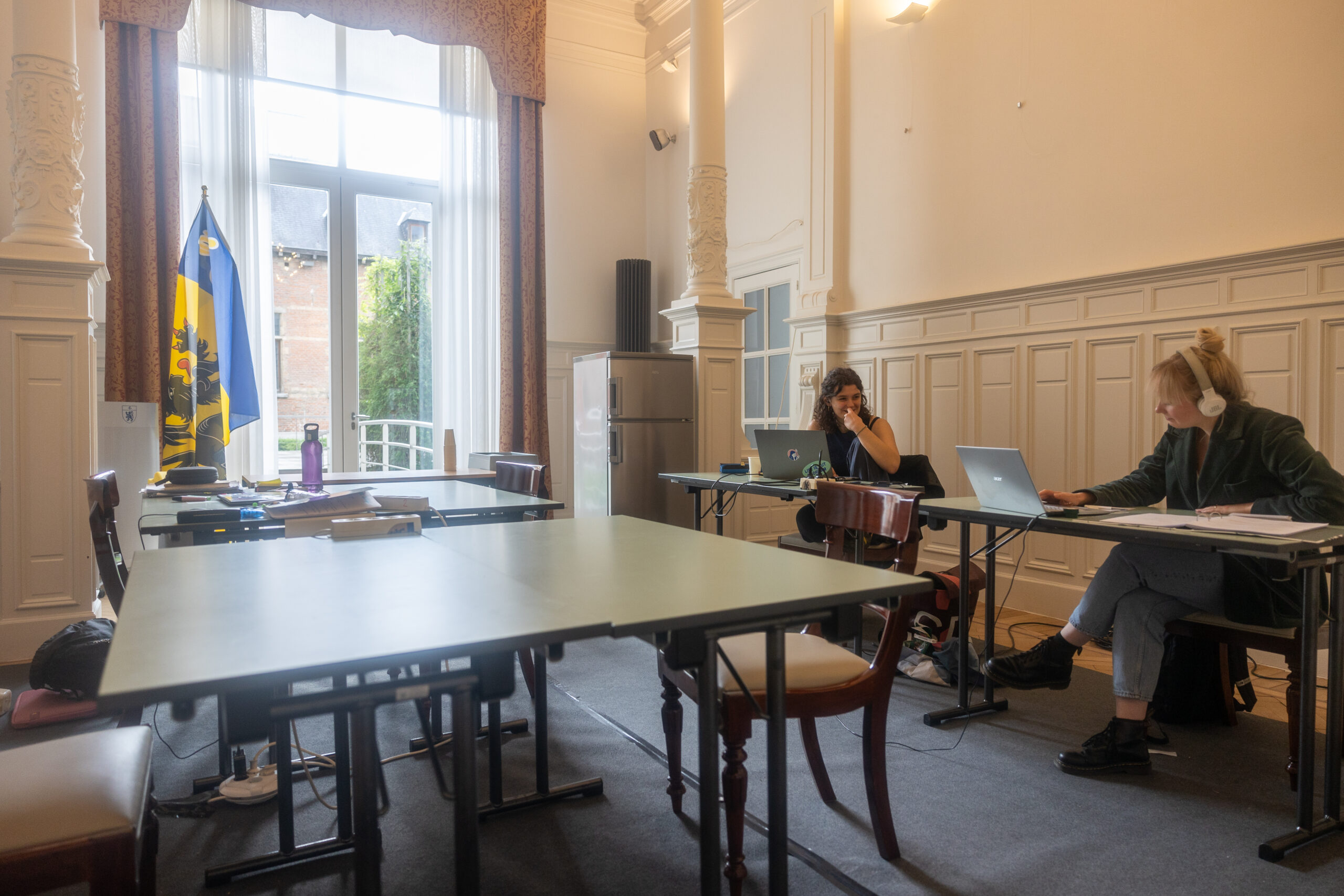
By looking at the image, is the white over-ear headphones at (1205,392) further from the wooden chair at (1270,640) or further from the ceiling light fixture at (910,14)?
the ceiling light fixture at (910,14)

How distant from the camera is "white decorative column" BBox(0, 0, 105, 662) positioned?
3.25m

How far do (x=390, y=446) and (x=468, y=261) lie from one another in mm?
1459

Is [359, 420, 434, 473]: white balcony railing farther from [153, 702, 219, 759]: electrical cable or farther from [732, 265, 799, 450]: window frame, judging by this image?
[153, 702, 219, 759]: electrical cable

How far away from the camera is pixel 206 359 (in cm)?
450

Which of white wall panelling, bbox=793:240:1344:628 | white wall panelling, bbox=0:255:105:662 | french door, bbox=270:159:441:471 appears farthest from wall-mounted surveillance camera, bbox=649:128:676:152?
white wall panelling, bbox=0:255:105:662

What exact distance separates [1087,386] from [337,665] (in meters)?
3.56

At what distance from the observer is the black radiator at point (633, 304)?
637cm

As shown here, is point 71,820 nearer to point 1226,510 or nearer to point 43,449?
point 1226,510

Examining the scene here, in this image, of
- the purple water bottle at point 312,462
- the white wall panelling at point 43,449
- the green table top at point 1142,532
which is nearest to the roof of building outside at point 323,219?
the white wall panelling at point 43,449

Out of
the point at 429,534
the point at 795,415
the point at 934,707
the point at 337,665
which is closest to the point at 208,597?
the point at 337,665

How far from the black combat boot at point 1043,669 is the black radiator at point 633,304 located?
4.42 metres

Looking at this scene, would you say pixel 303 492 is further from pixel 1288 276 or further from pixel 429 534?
pixel 1288 276

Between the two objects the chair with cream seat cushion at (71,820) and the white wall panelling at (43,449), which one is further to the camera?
the white wall panelling at (43,449)

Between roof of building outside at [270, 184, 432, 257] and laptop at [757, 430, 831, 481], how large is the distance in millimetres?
3616
